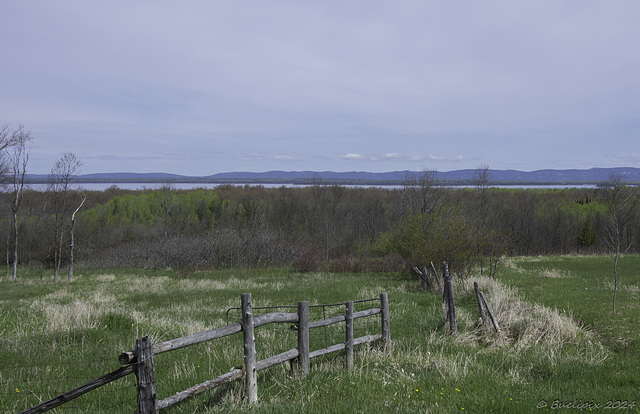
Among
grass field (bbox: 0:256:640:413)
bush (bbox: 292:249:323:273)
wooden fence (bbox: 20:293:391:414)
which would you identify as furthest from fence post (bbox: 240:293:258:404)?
bush (bbox: 292:249:323:273)

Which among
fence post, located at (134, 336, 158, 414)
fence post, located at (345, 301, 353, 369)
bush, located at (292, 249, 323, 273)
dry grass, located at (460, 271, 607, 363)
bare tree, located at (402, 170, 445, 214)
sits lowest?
bush, located at (292, 249, 323, 273)

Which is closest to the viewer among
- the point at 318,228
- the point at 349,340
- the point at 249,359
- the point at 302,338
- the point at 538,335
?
the point at 249,359

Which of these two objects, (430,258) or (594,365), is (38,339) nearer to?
(594,365)

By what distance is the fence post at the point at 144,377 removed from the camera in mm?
4926

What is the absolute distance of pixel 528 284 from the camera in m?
24.0

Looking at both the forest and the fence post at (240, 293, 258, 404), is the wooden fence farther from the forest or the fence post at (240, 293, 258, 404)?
the forest

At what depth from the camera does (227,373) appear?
19.9ft

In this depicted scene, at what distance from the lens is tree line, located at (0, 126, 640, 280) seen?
2608cm

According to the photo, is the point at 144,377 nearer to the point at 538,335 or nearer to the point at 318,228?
the point at 538,335

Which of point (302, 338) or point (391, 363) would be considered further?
point (391, 363)

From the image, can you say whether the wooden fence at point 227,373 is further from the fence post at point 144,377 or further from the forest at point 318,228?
the forest at point 318,228

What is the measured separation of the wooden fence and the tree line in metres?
10.9

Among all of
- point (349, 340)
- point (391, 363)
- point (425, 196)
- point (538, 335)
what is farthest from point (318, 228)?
point (391, 363)

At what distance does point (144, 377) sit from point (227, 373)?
54.1 inches
